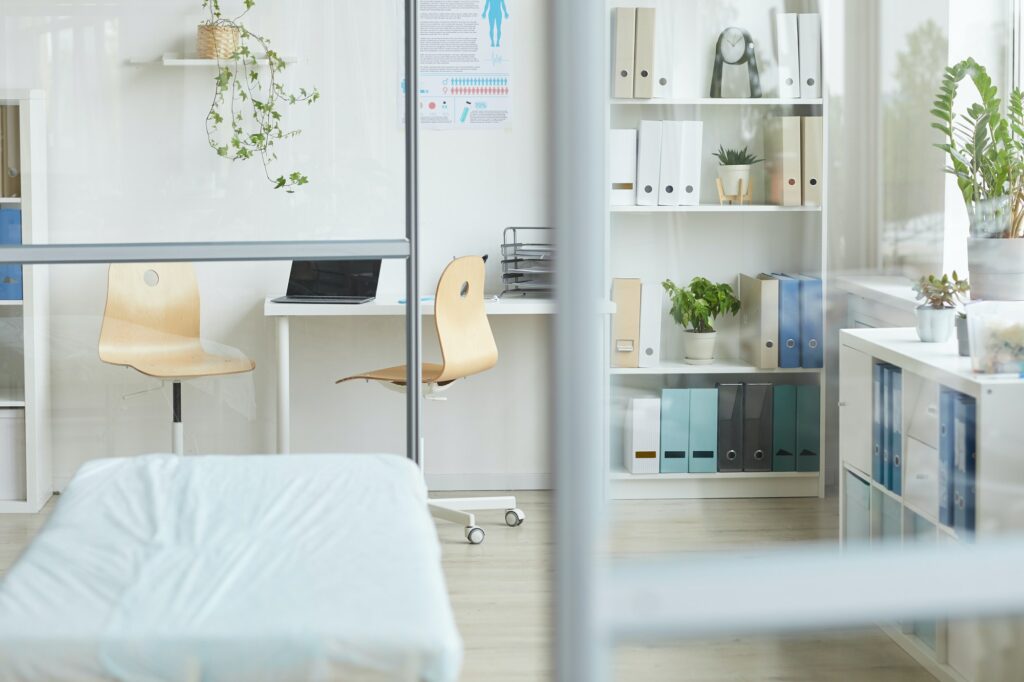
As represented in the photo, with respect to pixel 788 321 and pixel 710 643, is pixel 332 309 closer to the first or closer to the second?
pixel 788 321

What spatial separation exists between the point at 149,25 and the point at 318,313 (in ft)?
2.50

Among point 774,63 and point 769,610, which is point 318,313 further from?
point 769,610

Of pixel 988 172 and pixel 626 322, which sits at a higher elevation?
pixel 988 172

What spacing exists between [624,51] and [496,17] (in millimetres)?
2214

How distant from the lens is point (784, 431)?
Answer: 2352 mm


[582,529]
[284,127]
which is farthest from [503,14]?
[582,529]

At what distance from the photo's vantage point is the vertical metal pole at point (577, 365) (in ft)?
3.35

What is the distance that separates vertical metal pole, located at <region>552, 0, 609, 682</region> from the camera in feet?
3.35

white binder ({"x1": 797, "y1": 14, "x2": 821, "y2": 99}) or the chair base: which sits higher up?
white binder ({"x1": 797, "y1": 14, "x2": 821, "y2": 99})

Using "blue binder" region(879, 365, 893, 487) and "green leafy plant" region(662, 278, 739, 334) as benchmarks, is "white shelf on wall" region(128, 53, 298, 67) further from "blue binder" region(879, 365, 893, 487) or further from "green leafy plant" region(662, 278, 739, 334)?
"blue binder" region(879, 365, 893, 487)

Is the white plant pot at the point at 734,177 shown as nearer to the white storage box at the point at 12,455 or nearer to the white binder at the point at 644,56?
the white binder at the point at 644,56

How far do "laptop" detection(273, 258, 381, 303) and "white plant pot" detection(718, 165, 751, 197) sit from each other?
85 centimetres

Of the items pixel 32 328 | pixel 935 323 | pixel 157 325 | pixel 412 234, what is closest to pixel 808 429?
pixel 935 323

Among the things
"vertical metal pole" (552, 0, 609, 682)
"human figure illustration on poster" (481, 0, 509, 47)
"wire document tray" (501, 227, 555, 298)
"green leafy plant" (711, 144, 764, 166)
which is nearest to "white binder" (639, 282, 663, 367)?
"green leafy plant" (711, 144, 764, 166)
